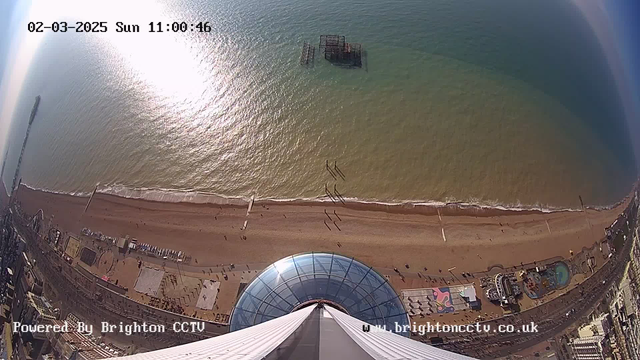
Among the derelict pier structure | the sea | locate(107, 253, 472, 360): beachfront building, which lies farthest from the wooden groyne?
the derelict pier structure

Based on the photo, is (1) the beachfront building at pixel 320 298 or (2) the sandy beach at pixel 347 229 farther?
(2) the sandy beach at pixel 347 229

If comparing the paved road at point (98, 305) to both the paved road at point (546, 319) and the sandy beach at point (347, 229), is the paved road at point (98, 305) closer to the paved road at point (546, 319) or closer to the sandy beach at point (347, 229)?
the sandy beach at point (347, 229)

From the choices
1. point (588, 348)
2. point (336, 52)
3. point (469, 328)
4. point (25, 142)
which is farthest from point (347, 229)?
point (25, 142)

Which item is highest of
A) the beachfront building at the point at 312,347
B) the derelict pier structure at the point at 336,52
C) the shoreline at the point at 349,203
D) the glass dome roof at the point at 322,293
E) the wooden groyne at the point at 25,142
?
the derelict pier structure at the point at 336,52

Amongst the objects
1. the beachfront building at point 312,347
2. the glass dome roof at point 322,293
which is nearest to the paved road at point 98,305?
the glass dome roof at point 322,293

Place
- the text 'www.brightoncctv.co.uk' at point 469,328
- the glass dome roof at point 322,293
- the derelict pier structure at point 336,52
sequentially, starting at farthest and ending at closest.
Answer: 1. the derelict pier structure at point 336,52
2. the text 'www.brightoncctv.co.uk' at point 469,328
3. the glass dome roof at point 322,293

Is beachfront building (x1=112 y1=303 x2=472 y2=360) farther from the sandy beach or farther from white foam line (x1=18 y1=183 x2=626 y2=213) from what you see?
white foam line (x1=18 y1=183 x2=626 y2=213)

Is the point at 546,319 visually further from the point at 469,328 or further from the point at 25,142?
the point at 25,142
